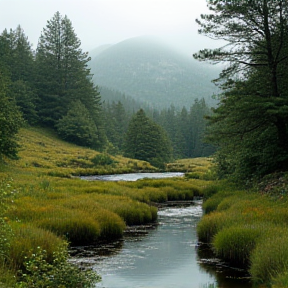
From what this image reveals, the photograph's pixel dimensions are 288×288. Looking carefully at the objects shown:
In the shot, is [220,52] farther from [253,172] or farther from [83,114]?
[83,114]

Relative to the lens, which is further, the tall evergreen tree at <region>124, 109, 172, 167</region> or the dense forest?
the tall evergreen tree at <region>124, 109, 172, 167</region>

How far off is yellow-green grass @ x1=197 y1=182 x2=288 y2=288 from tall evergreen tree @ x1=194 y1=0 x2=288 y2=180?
4788 millimetres

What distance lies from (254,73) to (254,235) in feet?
48.3

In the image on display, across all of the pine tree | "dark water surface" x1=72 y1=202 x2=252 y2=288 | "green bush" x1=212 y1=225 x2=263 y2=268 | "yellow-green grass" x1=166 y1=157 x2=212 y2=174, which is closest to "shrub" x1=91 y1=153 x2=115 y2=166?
"yellow-green grass" x1=166 y1=157 x2=212 y2=174

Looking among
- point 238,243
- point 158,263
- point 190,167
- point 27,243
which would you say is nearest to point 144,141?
point 190,167

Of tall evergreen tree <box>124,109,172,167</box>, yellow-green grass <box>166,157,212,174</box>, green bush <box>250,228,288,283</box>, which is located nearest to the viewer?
green bush <box>250,228,288,283</box>

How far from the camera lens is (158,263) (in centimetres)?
1232

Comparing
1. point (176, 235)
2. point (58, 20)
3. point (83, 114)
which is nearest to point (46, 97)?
point (83, 114)

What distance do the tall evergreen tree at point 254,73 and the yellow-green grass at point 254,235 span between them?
4.79 metres

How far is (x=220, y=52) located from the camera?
22328mm

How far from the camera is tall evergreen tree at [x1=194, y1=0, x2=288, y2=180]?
2192 cm

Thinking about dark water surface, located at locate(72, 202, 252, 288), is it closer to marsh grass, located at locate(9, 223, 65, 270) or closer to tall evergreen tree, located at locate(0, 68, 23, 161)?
marsh grass, located at locate(9, 223, 65, 270)

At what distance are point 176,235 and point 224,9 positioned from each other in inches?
521

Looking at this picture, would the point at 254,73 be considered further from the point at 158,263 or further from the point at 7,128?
the point at 7,128
